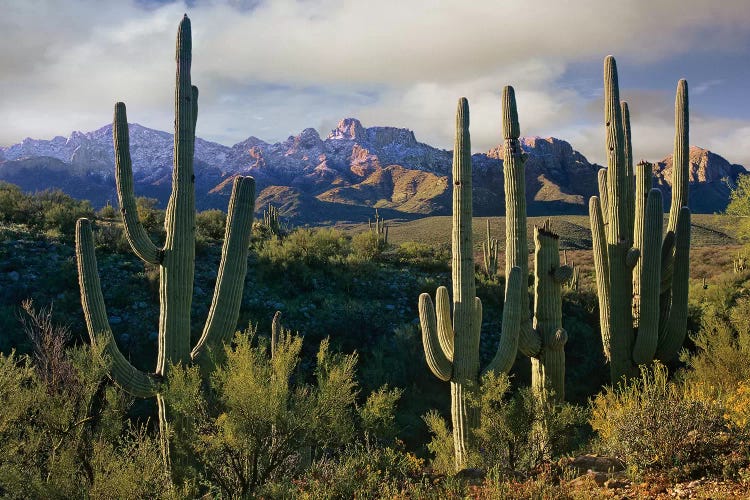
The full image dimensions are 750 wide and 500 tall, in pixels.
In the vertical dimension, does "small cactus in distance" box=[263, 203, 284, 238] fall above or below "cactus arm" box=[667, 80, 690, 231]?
below

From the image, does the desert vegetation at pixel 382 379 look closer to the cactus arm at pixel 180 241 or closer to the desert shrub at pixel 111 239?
the cactus arm at pixel 180 241

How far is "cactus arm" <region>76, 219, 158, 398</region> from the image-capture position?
712 centimetres

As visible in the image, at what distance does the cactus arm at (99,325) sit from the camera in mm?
7125

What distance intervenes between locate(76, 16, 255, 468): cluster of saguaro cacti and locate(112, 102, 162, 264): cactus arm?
13 mm

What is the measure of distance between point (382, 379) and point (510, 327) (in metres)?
5.72

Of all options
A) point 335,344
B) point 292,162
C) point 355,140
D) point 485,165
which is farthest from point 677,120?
point 355,140

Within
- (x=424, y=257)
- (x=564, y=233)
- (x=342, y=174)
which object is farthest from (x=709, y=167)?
(x=424, y=257)

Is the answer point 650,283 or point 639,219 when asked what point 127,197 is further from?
point 650,283

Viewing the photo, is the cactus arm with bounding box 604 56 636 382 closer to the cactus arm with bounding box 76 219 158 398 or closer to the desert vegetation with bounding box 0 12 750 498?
the desert vegetation with bounding box 0 12 750 498

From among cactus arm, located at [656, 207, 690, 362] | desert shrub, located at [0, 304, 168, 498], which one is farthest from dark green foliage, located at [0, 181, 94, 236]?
cactus arm, located at [656, 207, 690, 362]

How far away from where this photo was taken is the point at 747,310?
13.0 meters

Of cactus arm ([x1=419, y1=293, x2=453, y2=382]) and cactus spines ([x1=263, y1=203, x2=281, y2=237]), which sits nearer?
cactus arm ([x1=419, y1=293, x2=453, y2=382])

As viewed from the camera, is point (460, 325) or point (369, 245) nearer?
point (460, 325)

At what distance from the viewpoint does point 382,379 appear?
13.7m
